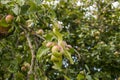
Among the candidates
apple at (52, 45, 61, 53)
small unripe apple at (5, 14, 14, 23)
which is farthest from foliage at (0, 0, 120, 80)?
apple at (52, 45, 61, 53)

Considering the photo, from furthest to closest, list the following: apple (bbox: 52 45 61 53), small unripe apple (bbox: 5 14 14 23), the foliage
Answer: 1. the foliage
2. small unripe apple (bbox: 5 14 14 23)
3. apple (bbox: 52 45 61 53)

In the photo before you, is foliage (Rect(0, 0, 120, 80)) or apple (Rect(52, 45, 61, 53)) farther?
foliage (Rect(0, 0, 120, 80))

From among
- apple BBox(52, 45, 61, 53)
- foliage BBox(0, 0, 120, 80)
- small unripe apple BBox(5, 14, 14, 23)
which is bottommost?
foliage BBox(0, 0, 120, 80)

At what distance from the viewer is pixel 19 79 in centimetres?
174

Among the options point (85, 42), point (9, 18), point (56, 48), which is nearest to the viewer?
point (56, 48)

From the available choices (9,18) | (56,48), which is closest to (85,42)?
(9,18)

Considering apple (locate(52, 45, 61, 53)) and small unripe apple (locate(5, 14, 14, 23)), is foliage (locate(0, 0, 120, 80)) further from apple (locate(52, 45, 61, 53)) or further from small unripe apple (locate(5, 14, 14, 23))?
apple (locate(52, 45, 61, 53))

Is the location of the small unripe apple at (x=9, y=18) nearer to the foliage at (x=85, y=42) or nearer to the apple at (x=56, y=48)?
→ the apple at (x=56, y=48)

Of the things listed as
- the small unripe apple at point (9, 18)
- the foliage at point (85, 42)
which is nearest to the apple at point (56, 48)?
the small unripe apple at point (9, 18)

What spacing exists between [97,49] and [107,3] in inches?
35.8

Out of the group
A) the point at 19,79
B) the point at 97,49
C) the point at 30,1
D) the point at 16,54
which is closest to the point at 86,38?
the point at 97,49

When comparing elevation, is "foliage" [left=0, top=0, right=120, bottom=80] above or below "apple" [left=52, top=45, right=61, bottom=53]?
below

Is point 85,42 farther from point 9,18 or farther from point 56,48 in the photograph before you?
point 56,48

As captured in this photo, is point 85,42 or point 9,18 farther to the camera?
point 85,42
